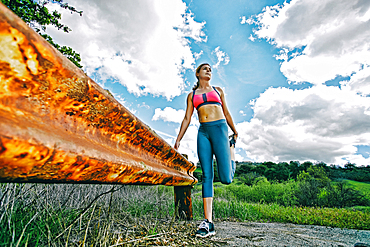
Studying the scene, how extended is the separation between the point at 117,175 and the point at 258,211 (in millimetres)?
4099

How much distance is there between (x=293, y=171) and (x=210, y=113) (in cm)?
940

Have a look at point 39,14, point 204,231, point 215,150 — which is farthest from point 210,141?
point 39,14

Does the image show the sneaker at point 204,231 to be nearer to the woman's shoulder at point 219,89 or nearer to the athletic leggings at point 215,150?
the athletic leggings at point 215,150

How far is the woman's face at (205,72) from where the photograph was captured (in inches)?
114

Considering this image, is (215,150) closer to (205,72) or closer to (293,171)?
(205,72)

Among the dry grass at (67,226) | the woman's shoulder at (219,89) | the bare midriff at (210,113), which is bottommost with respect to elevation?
the dry grass at (67,226)

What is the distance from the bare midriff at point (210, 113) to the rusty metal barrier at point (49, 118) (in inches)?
74.0

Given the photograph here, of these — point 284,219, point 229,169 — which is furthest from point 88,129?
point 284,219

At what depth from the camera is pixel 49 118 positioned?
523mm

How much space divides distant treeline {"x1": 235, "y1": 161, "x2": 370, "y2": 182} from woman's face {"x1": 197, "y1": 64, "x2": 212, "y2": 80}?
303 inches

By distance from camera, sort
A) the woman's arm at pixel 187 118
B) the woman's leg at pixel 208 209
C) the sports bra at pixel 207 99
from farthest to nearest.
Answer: the woman's arm at pixel 187 118, the sports bra at pixel 207 99, the woman's leg at pixel 208 209

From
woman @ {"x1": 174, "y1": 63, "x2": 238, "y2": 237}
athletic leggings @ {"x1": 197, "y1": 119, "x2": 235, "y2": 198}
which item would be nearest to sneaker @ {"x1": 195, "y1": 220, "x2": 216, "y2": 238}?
woman @ {"x1": 174, "y1": 63, "x2": 238, "y2": 237}

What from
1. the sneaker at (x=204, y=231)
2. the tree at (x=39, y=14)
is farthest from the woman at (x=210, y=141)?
the tree at (x=39, y=14)

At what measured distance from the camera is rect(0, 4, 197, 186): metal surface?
39 cm
